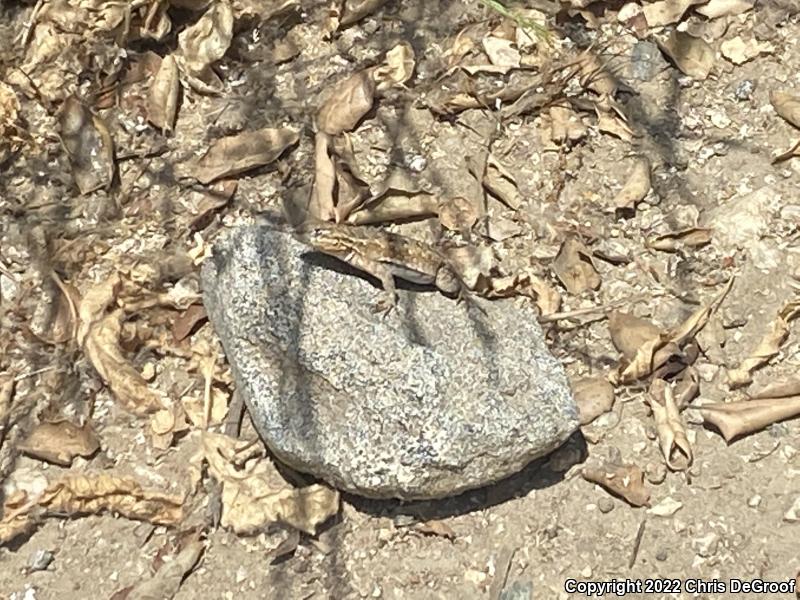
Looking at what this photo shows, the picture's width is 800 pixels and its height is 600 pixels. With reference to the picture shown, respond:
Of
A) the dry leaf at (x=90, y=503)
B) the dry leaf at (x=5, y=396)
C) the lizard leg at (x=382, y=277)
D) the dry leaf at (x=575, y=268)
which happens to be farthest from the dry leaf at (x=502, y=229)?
the dry leaf at (x=5, y=396)

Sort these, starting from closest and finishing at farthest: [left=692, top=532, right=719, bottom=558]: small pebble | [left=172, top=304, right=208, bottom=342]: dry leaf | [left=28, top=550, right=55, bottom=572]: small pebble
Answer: [left=692, top=532, right=719, bottom=558]: small pebble
[left=28, top=550, right=55, bottom=572]: small pebble
[left=172, top=304, right=208, bottom=342]: dry leaf

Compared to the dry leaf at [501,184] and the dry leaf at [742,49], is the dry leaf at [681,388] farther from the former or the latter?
the dry leaf at [742,49]

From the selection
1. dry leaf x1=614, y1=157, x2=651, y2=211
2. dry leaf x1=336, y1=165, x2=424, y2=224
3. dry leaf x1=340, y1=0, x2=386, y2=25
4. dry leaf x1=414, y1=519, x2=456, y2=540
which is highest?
dry leaf x1=340, y1=0, x2=386, y2=25

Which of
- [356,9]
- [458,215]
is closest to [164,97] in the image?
[356,9]

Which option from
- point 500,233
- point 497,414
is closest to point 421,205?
point 500,233

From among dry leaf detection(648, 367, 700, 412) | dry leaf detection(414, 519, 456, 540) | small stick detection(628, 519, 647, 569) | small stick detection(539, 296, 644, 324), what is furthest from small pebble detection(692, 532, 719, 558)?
small stick detection(539, 296, 644, 324)

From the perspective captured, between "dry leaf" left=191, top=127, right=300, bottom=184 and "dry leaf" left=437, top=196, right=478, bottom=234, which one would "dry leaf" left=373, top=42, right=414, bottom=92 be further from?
"dry leaf" left=437, top=196, right=478, bottom=234
